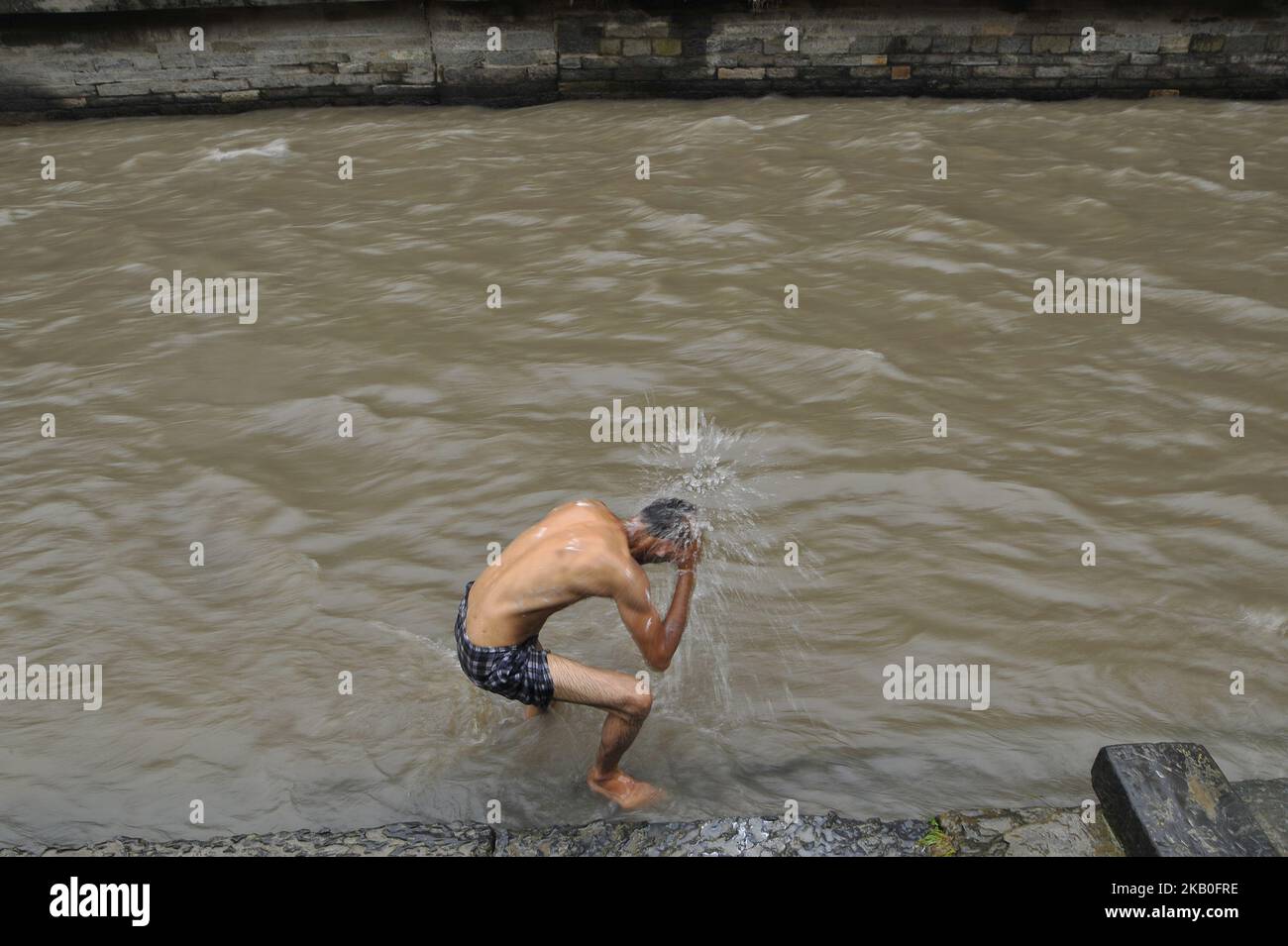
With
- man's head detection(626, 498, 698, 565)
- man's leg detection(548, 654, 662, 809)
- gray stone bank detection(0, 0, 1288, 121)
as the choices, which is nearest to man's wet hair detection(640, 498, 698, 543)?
man's head detection(626, 498, 698, 565)

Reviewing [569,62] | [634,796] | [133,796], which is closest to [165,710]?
[133,796]

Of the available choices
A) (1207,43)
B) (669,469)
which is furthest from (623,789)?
(1207,43)

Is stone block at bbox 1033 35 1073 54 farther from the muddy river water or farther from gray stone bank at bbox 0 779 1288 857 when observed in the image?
gray stone bank at bbox 0 779 1288 857

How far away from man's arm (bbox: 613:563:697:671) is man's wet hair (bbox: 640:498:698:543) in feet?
0.41

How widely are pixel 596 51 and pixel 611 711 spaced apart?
10.1 metres

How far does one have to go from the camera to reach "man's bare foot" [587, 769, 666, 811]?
379cm

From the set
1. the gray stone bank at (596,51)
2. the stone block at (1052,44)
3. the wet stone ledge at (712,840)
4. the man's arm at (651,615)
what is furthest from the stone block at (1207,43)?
the wet stone ledge at (712,840)

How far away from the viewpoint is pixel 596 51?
1197cm

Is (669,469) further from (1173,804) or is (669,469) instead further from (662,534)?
(1173,804)

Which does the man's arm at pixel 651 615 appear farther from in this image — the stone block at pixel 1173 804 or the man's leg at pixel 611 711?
the stone block at pixel 1173 804

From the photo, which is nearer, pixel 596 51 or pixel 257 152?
pixel 257 152

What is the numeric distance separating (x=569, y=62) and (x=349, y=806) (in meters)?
10.2

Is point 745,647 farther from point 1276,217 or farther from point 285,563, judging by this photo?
point 1276,217

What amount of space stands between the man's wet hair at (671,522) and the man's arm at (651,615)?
0.41ft
